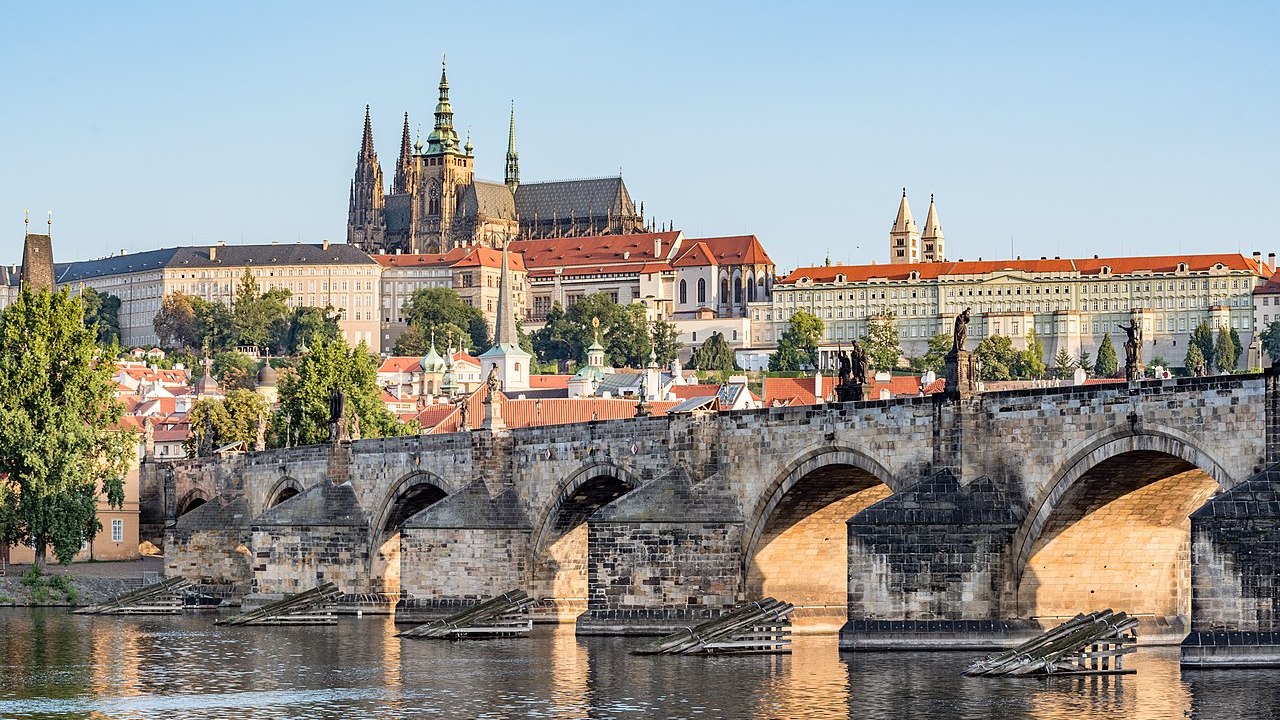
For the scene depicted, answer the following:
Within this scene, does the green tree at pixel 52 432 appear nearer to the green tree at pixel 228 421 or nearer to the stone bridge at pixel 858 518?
the stone bridge at pixel 858 518

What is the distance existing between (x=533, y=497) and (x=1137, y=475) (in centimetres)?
1965

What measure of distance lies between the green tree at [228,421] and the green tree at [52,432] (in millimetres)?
23361

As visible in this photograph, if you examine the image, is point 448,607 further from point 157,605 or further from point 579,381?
point 579,381

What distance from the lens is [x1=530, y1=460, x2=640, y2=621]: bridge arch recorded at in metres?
53.0

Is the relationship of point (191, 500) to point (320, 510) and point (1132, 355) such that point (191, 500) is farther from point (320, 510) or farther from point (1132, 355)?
point (1132, 355)

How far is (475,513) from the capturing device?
54.6 meters

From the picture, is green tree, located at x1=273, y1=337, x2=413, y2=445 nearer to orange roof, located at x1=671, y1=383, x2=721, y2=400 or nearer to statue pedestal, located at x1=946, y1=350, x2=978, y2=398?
statue pedestal, located at x1=946, y1=350, x2=978, y2=398

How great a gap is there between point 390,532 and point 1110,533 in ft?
87.3

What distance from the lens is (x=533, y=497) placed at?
2142 inches

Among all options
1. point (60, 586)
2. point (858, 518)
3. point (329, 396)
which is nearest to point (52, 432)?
point (60, 586)

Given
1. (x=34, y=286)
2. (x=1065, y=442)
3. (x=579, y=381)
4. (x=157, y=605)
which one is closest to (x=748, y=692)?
(x=1065, y=442)

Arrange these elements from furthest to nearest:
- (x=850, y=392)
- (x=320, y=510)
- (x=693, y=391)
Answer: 1. (x=693, y=391)
2. (x=320, y=510)
3. (x=850, y=392)

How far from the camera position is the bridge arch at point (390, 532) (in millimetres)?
61031

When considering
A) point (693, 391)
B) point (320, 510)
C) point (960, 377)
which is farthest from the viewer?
point (693, 391)
